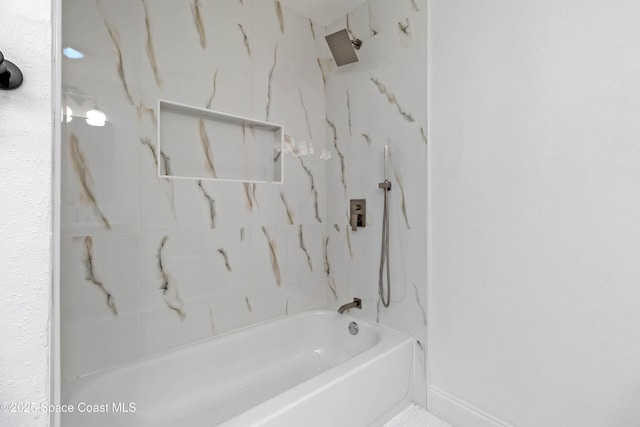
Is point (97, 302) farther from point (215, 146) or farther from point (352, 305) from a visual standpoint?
point (352, 305)

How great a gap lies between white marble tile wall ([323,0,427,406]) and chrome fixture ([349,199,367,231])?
0.13 feet

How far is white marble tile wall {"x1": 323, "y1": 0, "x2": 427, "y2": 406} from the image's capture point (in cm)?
169

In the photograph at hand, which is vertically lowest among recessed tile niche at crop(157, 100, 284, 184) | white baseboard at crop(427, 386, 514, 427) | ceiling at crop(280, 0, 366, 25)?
white baseboard at crop(427, 386, 514, 427)

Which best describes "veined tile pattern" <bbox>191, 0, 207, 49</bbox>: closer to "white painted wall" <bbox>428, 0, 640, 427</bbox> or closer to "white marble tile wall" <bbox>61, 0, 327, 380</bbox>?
"white marble tile wall" <bbox>61, 0, 327, 380</bbox>

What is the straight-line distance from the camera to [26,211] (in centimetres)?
50

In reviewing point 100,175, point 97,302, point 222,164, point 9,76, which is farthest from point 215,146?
point 9,76

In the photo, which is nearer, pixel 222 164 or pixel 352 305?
pixel 222 164

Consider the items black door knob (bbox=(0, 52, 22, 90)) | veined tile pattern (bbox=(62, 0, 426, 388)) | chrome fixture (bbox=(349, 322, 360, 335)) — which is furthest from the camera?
chrome fixture (bbox=(349, 322, 360, 335))

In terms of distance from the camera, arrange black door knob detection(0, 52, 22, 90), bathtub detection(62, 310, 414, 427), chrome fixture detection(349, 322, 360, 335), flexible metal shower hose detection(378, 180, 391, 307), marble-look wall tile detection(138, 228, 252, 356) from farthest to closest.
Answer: chrome fixture detection(349, 322, 360, 335) < flexible metal shower hose detection(378, 180, 391, 307) < marble-look wall tile detection(138, 228, 252, 356) < bathtub detection(62, 310, 414, 427) < black door knob detection(0, 52, 22, 90)

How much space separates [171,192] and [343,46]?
4.57 feet

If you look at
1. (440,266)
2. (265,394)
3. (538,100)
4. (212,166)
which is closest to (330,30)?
(212,166)

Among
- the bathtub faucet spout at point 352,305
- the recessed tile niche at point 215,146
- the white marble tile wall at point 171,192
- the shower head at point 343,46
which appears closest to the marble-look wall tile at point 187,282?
the white marble tile wall at point 171,192

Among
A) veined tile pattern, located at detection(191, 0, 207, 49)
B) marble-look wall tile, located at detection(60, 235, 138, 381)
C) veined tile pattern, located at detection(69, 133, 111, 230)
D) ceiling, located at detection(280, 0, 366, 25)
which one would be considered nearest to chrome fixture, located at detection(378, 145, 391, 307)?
ceiling, located at detection(280, 0, 366, 25)

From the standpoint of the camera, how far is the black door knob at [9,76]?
1.53 ft
